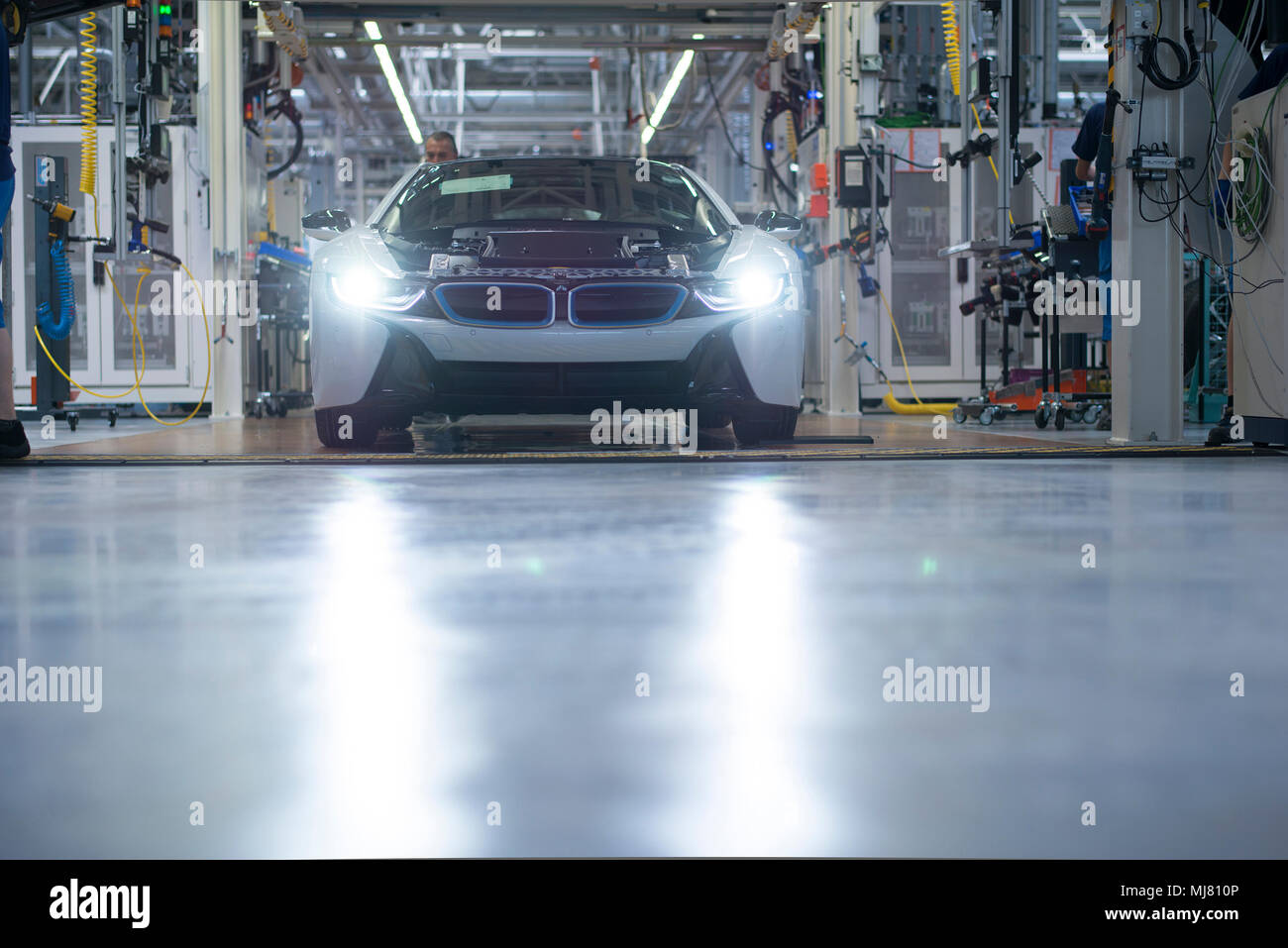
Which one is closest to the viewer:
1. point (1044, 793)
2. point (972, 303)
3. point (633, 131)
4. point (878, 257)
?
point (1044, 793)

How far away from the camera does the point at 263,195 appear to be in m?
9.38

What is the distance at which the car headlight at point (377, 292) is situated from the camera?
13.8 feet

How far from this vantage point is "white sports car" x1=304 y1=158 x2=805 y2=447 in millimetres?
4227

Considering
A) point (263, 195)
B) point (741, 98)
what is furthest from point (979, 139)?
point (741, 98)

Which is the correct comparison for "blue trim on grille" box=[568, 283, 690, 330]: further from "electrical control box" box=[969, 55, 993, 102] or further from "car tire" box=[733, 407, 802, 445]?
"electrical control box" box=[969, 55, 993, 102]

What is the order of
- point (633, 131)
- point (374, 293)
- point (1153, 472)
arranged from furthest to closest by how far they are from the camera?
point (633, 131) < point (374, 293) < point (1153, 472)

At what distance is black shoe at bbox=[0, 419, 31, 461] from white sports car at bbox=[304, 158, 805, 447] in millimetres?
1059

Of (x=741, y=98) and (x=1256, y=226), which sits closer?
(x=1256, y=226)

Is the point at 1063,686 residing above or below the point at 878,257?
below

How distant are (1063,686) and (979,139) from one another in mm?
5733

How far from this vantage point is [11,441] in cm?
446

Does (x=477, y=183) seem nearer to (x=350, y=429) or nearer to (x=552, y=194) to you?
(x=552, y=194)
